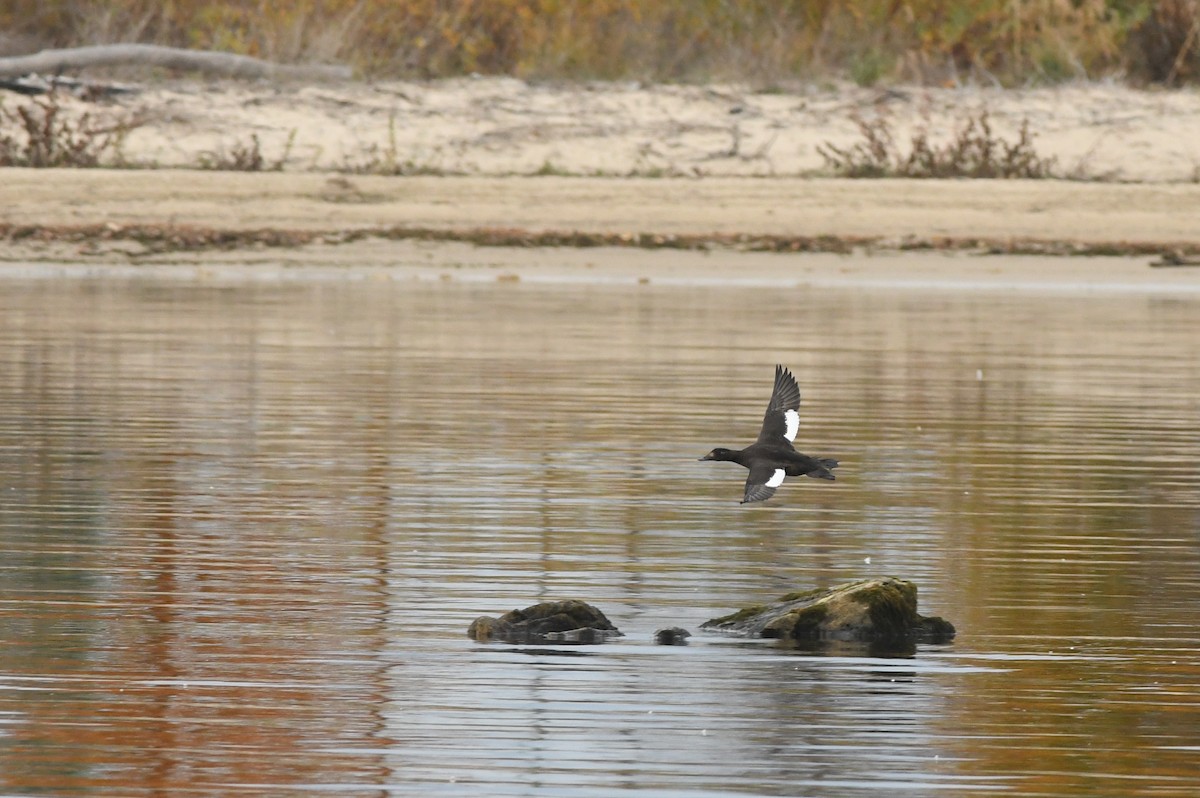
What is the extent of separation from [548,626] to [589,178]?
22291mm

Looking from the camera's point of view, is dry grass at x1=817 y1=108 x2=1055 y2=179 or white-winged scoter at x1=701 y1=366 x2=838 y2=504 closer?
white-winged scoter at x1=701 y1=366 x2=838 y2=504

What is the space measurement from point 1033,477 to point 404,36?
22554 mm

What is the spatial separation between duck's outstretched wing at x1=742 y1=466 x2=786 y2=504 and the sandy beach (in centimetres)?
1967

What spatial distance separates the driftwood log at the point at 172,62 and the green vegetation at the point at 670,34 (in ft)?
2.66

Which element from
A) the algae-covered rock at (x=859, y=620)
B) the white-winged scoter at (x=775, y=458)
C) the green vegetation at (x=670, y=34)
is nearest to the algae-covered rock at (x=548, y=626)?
the algae-covered rock at (x=859, y=620)

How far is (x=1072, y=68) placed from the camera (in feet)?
114

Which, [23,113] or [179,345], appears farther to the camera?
[23,113]

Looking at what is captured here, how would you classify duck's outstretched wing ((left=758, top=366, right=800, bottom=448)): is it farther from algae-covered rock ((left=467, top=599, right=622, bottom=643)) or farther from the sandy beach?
the sandy beach

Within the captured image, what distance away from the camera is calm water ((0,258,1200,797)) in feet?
23.9

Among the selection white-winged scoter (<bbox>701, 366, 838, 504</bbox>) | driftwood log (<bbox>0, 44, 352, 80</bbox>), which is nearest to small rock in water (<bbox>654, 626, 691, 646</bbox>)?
white-winged scoter (<bbox>701, 366, 838, 504</bbox>)

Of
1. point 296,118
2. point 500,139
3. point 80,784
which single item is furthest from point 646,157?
point 80,784

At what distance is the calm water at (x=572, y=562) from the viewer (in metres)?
7.29

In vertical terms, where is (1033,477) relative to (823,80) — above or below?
below

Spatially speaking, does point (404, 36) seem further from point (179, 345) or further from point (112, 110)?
point (179, 345)
